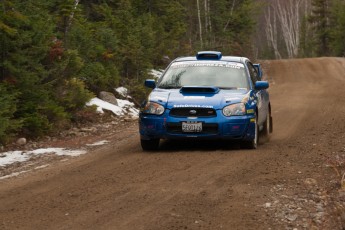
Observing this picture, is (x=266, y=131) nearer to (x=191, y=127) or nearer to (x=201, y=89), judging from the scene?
(x=201, y=89)

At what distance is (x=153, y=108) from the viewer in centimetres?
1074

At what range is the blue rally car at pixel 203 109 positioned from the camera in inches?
414

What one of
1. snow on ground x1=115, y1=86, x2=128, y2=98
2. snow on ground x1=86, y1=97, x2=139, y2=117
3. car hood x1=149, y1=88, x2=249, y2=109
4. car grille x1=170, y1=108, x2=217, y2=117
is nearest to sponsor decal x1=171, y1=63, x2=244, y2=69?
car hood x1=149, y1=88, x2=249, y2=109

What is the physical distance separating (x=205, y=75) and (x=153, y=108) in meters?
1.59

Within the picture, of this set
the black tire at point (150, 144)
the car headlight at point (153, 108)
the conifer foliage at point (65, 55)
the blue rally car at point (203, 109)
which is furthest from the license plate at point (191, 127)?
the conifer foliage at point (65, 55)

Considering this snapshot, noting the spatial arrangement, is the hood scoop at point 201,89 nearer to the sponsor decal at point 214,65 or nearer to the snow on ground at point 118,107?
the sponsor decal at point 214,65

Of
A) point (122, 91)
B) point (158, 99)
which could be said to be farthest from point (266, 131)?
point (122, 91)

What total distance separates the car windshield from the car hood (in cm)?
44

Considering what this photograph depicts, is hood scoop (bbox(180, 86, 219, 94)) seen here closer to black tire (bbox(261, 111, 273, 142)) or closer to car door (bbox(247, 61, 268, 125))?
car door (bbox(247, 61, 268, 125))

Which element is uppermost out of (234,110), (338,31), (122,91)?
(234,110)

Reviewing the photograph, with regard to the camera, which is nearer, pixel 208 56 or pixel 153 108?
pixel 153 108

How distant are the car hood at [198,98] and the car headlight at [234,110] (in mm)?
77

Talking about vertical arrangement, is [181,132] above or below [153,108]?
below

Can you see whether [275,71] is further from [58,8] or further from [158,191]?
[158,191]
